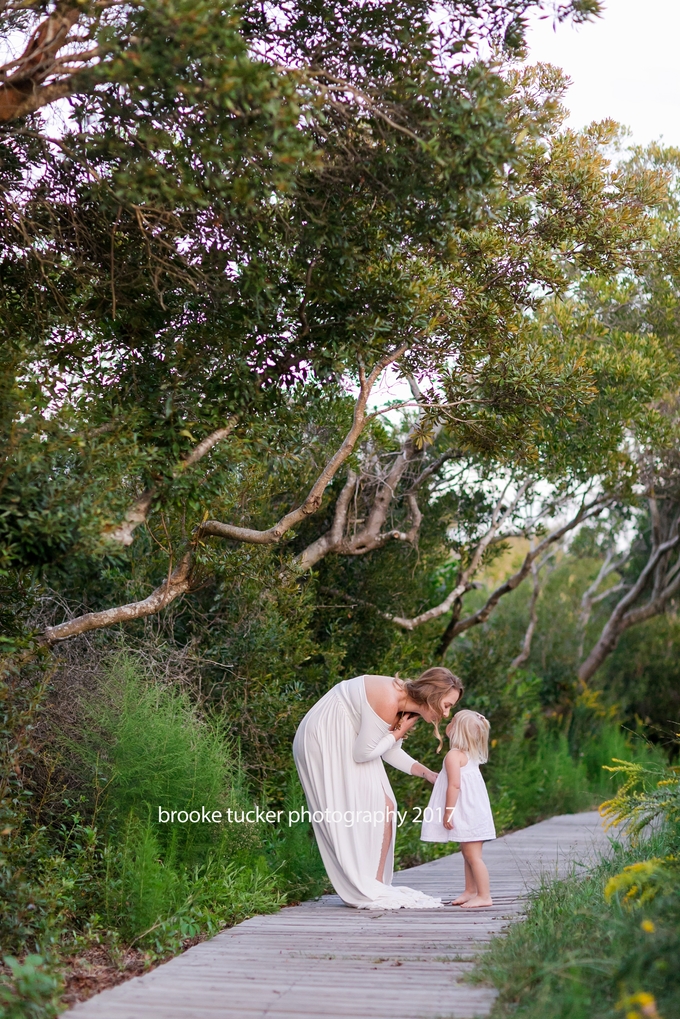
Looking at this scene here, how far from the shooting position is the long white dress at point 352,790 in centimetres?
580

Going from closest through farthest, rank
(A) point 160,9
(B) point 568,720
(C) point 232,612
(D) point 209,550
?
(A) point 160,9, (D) point 209,550, (C) point 232,612, (B) point 568,720

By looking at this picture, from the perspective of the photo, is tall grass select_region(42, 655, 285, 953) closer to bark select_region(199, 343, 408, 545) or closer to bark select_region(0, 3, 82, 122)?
bark select_region(199, 343, 408, 545)

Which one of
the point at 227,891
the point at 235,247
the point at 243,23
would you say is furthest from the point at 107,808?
the point at 243,23

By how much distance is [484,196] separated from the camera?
4.86 metres

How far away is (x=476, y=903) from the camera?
5.60 meters

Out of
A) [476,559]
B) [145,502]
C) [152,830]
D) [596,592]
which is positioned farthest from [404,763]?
[596,592]

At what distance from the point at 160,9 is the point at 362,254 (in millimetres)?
1958

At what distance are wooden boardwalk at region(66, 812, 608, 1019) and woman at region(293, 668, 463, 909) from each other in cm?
24

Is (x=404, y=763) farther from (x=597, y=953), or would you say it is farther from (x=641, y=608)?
(x=641, y=608)

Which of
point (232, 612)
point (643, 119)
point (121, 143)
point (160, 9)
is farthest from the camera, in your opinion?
point (643, 119)

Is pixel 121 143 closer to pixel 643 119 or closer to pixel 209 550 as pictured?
pixel 209 550

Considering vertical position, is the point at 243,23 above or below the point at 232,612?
above

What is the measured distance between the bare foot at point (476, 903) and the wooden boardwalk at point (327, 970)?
0.19 ft

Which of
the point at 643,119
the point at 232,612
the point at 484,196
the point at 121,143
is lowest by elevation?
the point at 232,612
